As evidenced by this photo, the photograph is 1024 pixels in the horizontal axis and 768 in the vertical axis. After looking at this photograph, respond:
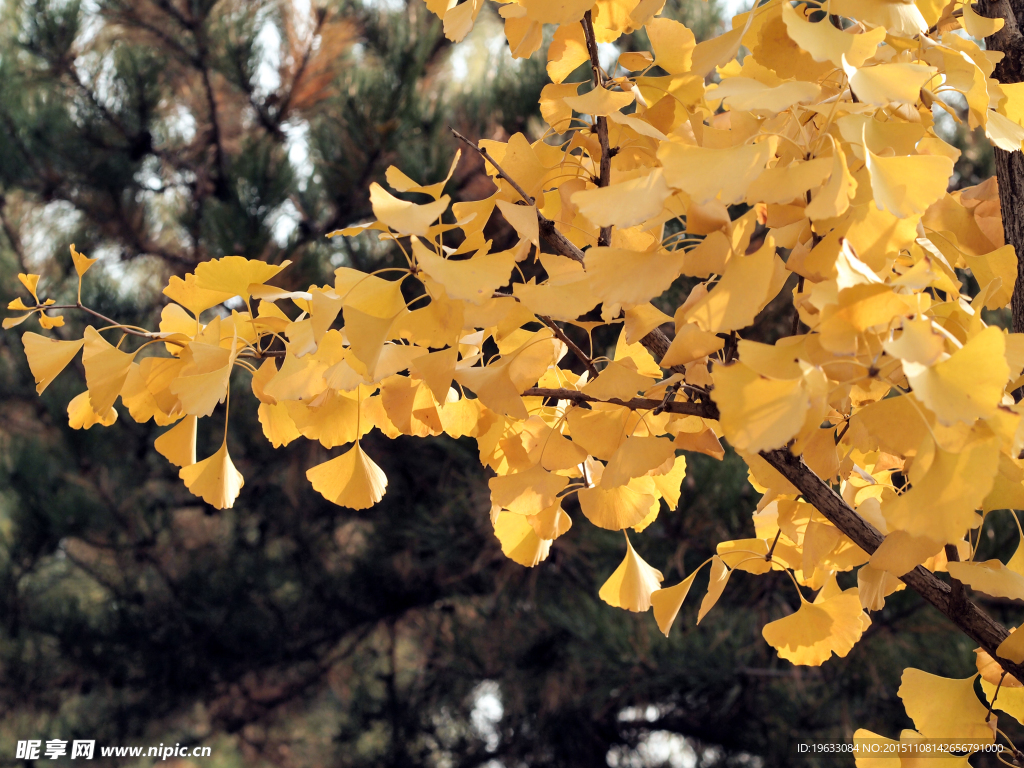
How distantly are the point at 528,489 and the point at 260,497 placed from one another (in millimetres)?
1180

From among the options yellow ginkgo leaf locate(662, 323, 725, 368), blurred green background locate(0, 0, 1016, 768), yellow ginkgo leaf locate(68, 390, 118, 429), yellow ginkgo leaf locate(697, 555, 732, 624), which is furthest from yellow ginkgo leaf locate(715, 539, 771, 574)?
blurred green background locate(0, 0, 1016, 768)

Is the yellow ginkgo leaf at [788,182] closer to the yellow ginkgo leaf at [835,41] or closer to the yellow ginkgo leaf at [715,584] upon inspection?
the yellow ginkgo leaf at [835,41]

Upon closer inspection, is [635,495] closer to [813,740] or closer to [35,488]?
[813,740]

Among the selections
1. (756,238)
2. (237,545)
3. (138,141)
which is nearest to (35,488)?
(237,545)

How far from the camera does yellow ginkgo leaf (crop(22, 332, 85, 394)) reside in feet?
0.81

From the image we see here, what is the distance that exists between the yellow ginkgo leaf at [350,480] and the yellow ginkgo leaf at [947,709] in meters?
0.18

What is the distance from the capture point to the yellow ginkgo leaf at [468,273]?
17cm

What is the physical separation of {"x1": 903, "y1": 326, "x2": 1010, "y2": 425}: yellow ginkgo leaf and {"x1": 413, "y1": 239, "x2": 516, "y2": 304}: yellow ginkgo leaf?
90 mm

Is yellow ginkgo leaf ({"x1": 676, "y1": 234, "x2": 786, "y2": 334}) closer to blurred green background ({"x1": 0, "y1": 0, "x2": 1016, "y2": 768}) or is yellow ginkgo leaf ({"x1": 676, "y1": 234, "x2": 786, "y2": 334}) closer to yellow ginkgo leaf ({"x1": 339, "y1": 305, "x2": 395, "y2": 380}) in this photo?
yellow ginkgo leaf ({"x1": 339, "y1": 305, "x2": 395, "y2": 380})

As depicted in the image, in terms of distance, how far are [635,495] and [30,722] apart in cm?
154

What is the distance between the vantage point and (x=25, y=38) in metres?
1.25

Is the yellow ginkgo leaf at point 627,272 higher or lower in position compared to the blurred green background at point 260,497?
higher

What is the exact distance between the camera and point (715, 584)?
10.6 inches

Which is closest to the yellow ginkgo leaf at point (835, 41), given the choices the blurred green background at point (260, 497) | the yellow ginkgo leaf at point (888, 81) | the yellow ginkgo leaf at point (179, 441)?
the yellow ginkgo leaf at point (888, 81)
